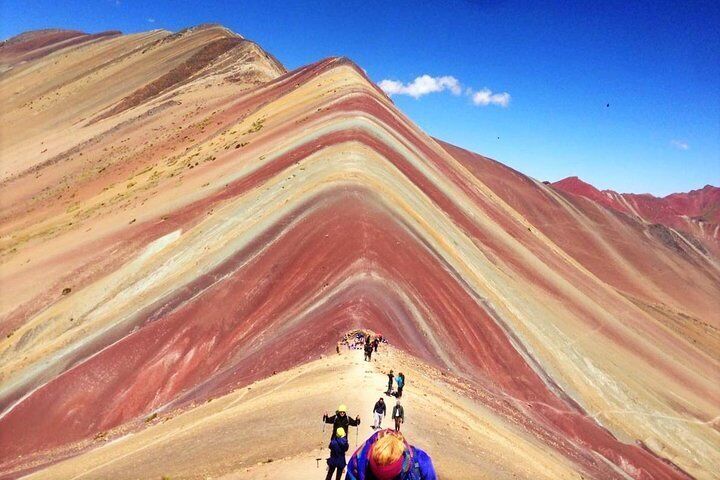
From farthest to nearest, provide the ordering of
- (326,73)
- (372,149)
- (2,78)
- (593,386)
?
(2,78), (326,73), (372,149), (593,386)

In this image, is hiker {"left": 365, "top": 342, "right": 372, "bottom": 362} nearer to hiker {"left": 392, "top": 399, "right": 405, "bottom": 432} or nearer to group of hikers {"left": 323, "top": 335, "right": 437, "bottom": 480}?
hiker {"left": 392, "top": 399, "right": 405, "bottom": 432}

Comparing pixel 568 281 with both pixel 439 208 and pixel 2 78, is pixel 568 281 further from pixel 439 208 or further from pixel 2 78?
pixel 2 78

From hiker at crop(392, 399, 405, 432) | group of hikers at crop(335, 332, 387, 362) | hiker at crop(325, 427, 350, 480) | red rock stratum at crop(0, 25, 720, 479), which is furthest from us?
group of hikers at crop(335, 332, 387, 362)

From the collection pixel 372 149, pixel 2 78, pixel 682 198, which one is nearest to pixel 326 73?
pixel 372 149

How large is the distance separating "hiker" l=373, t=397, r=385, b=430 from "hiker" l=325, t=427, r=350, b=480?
2460 millimetres

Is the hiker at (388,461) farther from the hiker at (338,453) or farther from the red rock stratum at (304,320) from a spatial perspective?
the red rock stratum at (304,320)

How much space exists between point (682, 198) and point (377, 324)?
167 meters

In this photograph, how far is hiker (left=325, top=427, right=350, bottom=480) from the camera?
339 inches

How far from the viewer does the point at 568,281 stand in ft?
140

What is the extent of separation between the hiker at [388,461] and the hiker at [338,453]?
3732mm

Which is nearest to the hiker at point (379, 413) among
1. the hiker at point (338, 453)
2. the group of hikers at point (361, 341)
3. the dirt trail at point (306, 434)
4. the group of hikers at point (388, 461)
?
the dirt trail at point (306, 434)

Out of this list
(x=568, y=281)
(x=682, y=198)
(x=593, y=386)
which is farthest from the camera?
(x=682, y=198)

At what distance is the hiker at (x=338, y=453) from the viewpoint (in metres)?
8.61

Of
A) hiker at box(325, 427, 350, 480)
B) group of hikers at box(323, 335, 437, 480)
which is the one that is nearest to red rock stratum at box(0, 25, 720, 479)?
hiker at box(325, 427, 350, 480)
